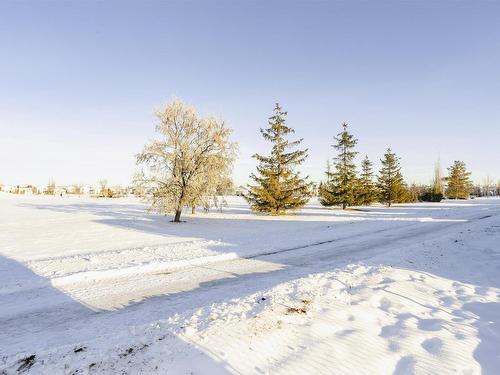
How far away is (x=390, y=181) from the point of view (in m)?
54.3

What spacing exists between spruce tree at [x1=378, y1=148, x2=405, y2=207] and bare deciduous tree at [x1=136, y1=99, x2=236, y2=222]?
38658 mm

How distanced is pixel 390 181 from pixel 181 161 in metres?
42.3

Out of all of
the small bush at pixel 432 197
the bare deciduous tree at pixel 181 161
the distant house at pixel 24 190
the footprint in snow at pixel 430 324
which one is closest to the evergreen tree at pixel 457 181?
the small bush at pixel 432 197

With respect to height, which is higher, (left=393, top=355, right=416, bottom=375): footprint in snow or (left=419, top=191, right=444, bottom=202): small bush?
(left=419, top=191, right=444, bottom=202): small bush

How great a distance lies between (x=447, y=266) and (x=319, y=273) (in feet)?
14.3

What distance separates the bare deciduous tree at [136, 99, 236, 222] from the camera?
76.6 feet

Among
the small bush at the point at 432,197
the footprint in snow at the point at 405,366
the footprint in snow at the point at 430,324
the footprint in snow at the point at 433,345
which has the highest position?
the small bush at the point at 432,197

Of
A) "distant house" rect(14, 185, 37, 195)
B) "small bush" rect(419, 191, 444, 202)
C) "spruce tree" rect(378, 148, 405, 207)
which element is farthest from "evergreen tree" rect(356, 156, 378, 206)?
"distant house" rect(14, 185, 37, 195)

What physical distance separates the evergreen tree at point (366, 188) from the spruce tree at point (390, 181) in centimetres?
202

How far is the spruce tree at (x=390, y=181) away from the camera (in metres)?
53.7

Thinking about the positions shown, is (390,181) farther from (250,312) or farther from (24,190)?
(24,190)

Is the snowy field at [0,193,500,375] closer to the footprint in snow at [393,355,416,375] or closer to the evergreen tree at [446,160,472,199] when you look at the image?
the footprint in snow at [393,355,416,375]

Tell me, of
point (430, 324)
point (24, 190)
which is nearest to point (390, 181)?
point (430, 324)

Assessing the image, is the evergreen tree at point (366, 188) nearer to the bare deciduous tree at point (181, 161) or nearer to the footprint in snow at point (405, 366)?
the bare deciduous tree at point (181, 161)
